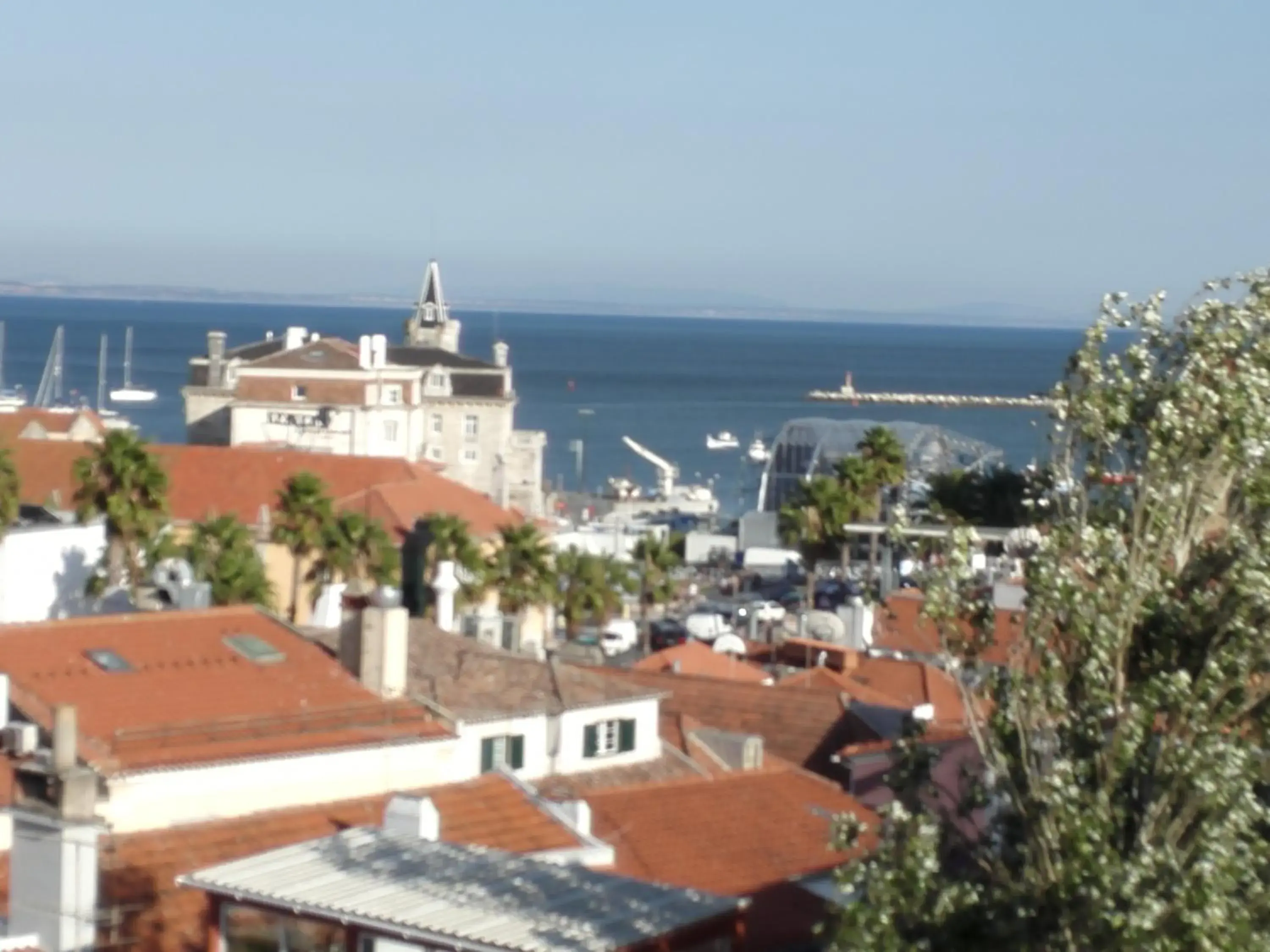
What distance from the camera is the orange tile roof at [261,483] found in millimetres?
50094

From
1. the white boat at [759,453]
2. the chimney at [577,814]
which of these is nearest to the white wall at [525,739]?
the chimney at [577,814]

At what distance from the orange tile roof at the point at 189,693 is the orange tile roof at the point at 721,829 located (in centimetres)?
195

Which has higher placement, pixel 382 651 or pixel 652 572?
pixel 382 651

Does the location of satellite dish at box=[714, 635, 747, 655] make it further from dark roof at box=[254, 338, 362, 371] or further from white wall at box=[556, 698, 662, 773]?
dark roof at box=[254, 338, 362, 371]

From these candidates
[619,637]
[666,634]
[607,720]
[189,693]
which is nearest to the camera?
[189,693]

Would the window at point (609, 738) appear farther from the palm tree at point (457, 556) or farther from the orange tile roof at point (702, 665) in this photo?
the palm tree at point (457, 556)

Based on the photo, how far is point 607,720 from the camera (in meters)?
22.5

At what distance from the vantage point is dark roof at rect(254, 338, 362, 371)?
77.7 meters

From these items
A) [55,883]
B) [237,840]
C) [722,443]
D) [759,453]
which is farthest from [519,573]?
[722,443]

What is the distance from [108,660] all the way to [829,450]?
6500cm

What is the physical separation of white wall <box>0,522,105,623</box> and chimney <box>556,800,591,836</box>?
51.4ft

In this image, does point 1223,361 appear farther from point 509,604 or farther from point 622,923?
point 509,604

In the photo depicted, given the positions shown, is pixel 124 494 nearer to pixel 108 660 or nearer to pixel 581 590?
pixel 581 590

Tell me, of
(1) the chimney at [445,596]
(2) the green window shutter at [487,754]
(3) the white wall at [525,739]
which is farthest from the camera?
(1) the chimney at [445,596]
